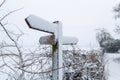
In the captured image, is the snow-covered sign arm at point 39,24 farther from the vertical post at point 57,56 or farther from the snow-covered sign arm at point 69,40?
the snow-covered sign arm at point 69,40

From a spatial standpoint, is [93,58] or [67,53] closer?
[67,53]

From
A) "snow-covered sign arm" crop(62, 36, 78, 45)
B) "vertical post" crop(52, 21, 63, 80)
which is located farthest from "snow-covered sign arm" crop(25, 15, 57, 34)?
"snow-covered sign arm" crop(62, 36, 78, 45)

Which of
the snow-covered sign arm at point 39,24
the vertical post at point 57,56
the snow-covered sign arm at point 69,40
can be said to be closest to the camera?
the snow-covered sign arm at point 39,24

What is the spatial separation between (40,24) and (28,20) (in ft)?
0.38

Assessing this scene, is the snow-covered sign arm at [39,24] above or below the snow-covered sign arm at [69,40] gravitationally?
above

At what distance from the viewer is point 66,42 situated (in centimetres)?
178

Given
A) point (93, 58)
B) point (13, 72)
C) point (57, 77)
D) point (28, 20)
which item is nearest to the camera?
point (28, 20)

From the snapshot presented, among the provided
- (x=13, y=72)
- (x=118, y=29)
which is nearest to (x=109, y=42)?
(x=118, y=29)

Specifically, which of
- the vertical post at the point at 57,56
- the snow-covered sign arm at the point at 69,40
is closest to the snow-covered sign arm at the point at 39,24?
the vertical post at the point at 57,56

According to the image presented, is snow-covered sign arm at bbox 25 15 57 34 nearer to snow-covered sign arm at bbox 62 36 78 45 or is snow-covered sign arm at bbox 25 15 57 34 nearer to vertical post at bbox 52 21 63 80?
vertical post at bbox 52 21 63 80

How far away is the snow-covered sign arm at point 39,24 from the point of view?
1306 mm

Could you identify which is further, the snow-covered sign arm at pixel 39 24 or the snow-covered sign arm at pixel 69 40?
the snow-covered sign arm at pixel 69 40

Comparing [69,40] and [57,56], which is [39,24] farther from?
[69,40]

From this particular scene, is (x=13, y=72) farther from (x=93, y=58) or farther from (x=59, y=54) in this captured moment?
(x=93, y=58)
